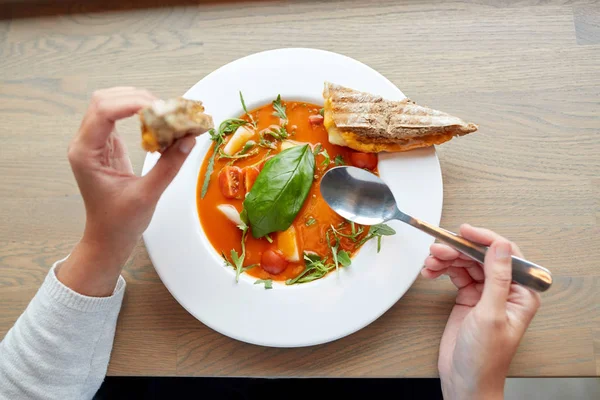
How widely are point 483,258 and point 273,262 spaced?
0.66m

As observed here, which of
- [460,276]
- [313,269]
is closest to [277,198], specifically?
[313,269]

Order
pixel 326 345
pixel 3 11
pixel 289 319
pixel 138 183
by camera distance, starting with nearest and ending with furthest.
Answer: pixel 138 183
pixel 289 319
pixel 326 345
pixel 3 11

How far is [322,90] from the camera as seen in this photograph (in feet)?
6.15

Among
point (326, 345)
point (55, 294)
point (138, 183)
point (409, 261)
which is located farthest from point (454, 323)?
point (55, 294)

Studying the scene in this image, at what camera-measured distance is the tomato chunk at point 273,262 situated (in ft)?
5.79

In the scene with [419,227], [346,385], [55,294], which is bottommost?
[346,385]

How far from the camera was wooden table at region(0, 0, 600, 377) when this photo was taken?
1853mm

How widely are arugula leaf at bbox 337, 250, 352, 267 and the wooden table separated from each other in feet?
0.91

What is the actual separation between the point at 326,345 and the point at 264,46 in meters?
1.14

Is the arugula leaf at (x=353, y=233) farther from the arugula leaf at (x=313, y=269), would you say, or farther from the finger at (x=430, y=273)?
the finger at (x=430, y=273)

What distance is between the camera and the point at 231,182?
181cm

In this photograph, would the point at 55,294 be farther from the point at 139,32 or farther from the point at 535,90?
the point at 535,90

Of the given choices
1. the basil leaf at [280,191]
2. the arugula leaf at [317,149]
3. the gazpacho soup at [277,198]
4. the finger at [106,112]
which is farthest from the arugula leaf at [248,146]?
the finger at [106,112]

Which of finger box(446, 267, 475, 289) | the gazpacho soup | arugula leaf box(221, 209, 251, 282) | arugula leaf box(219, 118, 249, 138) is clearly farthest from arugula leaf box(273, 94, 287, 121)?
finger box(446, 267, 475, 289)
